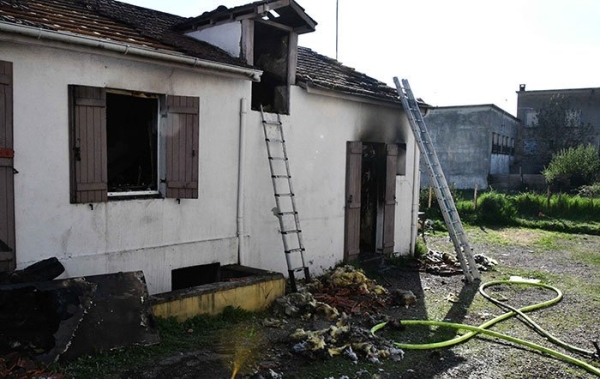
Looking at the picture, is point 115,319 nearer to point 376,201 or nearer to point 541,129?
point 376,201

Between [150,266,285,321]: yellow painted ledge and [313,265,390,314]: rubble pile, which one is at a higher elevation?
[150,266,285,321]: yellow painted ledge

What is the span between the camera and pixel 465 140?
31.1m

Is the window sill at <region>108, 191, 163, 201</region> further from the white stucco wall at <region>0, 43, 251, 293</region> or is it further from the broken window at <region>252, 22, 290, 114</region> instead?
the broken window at <region>252, 22, 290, 114</region>

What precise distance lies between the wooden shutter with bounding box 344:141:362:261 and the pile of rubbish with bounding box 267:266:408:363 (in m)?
0.87

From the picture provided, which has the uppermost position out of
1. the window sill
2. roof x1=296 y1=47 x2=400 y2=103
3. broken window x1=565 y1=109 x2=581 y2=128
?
broken window x1=565 y1=109 x2=581 y2=128

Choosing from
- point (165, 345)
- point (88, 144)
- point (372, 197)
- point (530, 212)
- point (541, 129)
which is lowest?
point (165, 345)

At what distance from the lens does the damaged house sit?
5637 mm

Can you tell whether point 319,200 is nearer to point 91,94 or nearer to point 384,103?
point 384,103

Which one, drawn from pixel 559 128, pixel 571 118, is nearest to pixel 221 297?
pixel 559 128

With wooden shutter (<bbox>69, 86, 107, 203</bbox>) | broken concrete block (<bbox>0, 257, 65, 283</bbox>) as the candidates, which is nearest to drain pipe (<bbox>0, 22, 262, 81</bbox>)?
wooden shutter (<bbox>69, 86, 107, 203</bbox>)

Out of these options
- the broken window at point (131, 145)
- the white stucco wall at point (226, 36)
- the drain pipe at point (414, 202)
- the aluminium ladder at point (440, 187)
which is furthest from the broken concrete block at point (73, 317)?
the drain pipe at point (414, 202)

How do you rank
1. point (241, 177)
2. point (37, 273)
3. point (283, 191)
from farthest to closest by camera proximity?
point (283, 191)
point (241, 177)
point (37, 273)

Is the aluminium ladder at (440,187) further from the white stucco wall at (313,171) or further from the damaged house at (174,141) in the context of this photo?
the white stucco wall at (313,171)

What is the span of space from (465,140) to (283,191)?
82.4 ft
